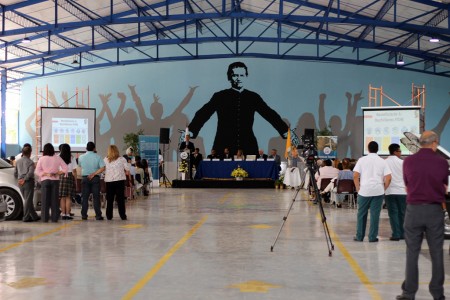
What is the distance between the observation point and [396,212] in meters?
9.38

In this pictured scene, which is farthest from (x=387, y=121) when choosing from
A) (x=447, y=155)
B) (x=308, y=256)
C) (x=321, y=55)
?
(x=321, y=55)

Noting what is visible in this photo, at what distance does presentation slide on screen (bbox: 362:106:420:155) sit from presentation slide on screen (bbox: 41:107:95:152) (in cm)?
850

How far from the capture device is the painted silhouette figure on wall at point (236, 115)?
31047mm

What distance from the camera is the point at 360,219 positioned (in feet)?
30.1

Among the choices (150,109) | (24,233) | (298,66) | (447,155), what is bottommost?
(24,233)

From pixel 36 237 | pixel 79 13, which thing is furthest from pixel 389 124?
pixel 79 13

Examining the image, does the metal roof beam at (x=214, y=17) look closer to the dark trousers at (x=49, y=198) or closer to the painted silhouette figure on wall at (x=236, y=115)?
the painted silhouette figure on wall at (x=236, y=115)

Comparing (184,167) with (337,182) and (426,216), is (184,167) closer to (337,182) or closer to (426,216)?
(337,182)

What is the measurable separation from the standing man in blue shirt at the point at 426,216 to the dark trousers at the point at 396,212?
4160mm

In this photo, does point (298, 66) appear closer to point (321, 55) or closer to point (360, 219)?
point (321, 55)

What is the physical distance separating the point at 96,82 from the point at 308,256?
88.7ft

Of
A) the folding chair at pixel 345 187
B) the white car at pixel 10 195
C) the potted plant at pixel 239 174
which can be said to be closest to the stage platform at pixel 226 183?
the potted plant at pixel 239 174

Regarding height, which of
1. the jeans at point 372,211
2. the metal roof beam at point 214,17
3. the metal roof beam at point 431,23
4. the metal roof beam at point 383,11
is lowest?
the jeans at point 372,211

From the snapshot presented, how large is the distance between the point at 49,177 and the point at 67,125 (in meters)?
8.73
